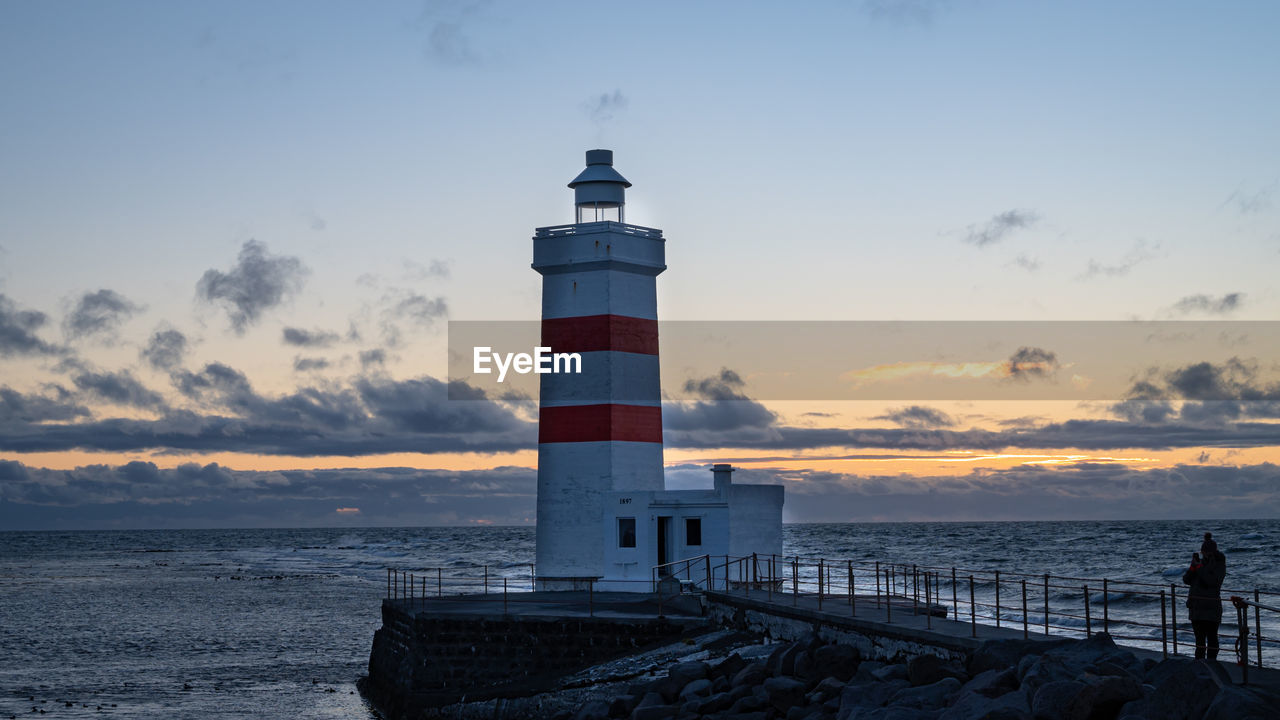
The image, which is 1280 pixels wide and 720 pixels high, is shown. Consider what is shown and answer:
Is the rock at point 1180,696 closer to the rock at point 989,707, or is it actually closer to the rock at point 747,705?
the rock at point 989,707

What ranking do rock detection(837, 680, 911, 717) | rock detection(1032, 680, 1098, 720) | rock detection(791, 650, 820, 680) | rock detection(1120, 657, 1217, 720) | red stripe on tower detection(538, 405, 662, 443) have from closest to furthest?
rock detection(1120, 657, 1217, 720), rock detection(1032, 680, 1098, 720), rock detection(837, 680, 911, 717), rock detection(791, 650, 820, 680), red stripe on tower detection(538, 405, 662, 443)

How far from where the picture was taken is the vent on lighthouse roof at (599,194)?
25766mm

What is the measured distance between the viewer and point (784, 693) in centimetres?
1447

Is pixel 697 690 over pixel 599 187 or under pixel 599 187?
under

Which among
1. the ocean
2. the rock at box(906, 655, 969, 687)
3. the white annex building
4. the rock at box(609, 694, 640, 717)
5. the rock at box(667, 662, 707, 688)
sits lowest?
the ocean

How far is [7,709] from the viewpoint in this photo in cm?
2141

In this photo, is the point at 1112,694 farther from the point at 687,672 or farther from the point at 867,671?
the point at 687,672

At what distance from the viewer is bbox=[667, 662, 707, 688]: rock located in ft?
53.7

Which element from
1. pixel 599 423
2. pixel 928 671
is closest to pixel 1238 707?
pixel 928 671

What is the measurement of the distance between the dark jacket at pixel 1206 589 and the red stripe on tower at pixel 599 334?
516 inches

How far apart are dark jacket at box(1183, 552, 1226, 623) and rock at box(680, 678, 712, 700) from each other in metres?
5.73

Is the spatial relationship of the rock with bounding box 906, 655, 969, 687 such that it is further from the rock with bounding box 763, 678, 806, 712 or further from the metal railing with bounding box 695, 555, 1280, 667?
the rock with bounding box 763, 678, 806, 712

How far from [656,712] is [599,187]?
1319cm

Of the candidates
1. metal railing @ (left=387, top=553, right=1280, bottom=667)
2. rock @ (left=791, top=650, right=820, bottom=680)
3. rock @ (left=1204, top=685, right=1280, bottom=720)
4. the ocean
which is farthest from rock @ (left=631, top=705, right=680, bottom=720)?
the ocean
